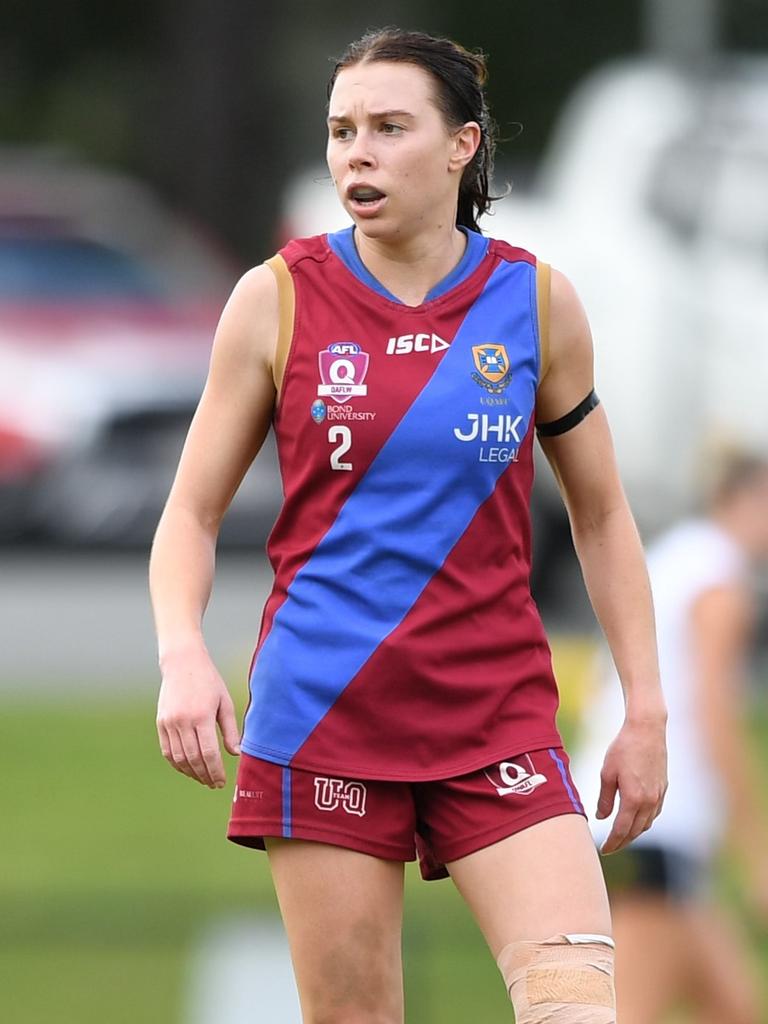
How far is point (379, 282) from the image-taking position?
3705 mm

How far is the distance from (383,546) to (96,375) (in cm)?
1240

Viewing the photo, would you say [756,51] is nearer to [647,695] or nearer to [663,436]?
[663,436]

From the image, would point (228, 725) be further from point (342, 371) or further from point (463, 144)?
point (463, 144)

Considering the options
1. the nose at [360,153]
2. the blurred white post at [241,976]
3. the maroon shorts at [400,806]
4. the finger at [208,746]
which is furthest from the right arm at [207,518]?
the blurred white post at [241,976]

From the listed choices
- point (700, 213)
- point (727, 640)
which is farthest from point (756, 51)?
point (727, 640)

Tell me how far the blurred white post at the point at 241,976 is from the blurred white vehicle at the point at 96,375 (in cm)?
751

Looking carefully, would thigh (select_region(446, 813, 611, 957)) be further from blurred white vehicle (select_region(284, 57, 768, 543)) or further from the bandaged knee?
blurred white vehicle (select_region(284, 57, 768, 543))

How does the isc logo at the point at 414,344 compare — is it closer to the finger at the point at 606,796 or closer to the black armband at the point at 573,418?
the black armband at the point at 573,418

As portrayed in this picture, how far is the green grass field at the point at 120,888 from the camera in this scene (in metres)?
7.79

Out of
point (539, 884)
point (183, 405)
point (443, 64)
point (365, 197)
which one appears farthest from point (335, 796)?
point (183, 405)

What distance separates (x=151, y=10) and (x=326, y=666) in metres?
24.8

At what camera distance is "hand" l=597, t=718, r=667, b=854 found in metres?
3.71

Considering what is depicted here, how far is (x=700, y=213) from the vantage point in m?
14.1

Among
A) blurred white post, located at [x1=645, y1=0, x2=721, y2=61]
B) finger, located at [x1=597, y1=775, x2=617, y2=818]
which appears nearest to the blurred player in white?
finger, located at [x1=597, y1=775, x2=617, y2=818]
